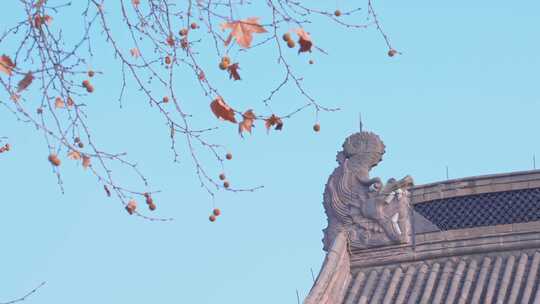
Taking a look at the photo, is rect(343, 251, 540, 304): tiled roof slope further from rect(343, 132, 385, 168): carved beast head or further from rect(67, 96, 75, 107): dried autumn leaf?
rect(67, 96, 75, 107): dried autumn leaf

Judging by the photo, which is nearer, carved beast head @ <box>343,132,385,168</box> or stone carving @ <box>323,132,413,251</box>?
stone carving @ <box>323,132,413,251</box>

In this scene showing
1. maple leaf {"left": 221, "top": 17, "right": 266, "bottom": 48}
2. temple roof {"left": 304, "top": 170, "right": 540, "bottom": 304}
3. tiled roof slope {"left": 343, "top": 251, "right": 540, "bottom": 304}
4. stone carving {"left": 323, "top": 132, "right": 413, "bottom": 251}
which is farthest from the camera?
stone carving {"left": 323, "top": 132, "right": 413, "bottom": 251}

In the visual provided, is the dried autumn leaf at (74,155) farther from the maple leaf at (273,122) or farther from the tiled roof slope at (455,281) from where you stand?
the tiled roof slope at (455,281)

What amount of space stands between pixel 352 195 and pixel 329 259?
40.9 inches

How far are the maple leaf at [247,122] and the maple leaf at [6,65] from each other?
1.30m

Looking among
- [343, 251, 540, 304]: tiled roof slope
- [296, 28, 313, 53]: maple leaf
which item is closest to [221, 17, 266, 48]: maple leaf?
[296, 28, 313, 53]: maple leaf

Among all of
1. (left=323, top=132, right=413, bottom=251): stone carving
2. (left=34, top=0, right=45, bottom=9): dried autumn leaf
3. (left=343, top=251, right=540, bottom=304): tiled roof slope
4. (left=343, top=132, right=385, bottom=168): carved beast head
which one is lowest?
(left=34, top=0, right=45, bottom=9): dried autumn leaf

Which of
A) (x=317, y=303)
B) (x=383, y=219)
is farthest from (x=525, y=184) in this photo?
(x=317, y=303)

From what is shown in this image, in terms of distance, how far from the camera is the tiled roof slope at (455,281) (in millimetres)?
16547

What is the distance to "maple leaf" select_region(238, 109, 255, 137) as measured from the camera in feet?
26.3

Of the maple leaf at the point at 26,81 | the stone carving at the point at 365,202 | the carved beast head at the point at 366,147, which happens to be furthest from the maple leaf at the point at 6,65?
the carved beast head at the point at 366,147

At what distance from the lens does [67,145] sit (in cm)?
766

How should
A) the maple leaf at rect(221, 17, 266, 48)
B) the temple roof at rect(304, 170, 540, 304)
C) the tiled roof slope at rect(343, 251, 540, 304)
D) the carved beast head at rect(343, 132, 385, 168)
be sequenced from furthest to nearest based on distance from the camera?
the carved beast head at rect(343, 132, 385, 168)
the temple roof at rect(304, 170, 540, 304)
the tiled roof slope at rect(343, 251, 540, 304)
the maple leaf at rect(221, 17, 266, 48)

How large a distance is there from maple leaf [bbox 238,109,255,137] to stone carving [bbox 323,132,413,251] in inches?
389
